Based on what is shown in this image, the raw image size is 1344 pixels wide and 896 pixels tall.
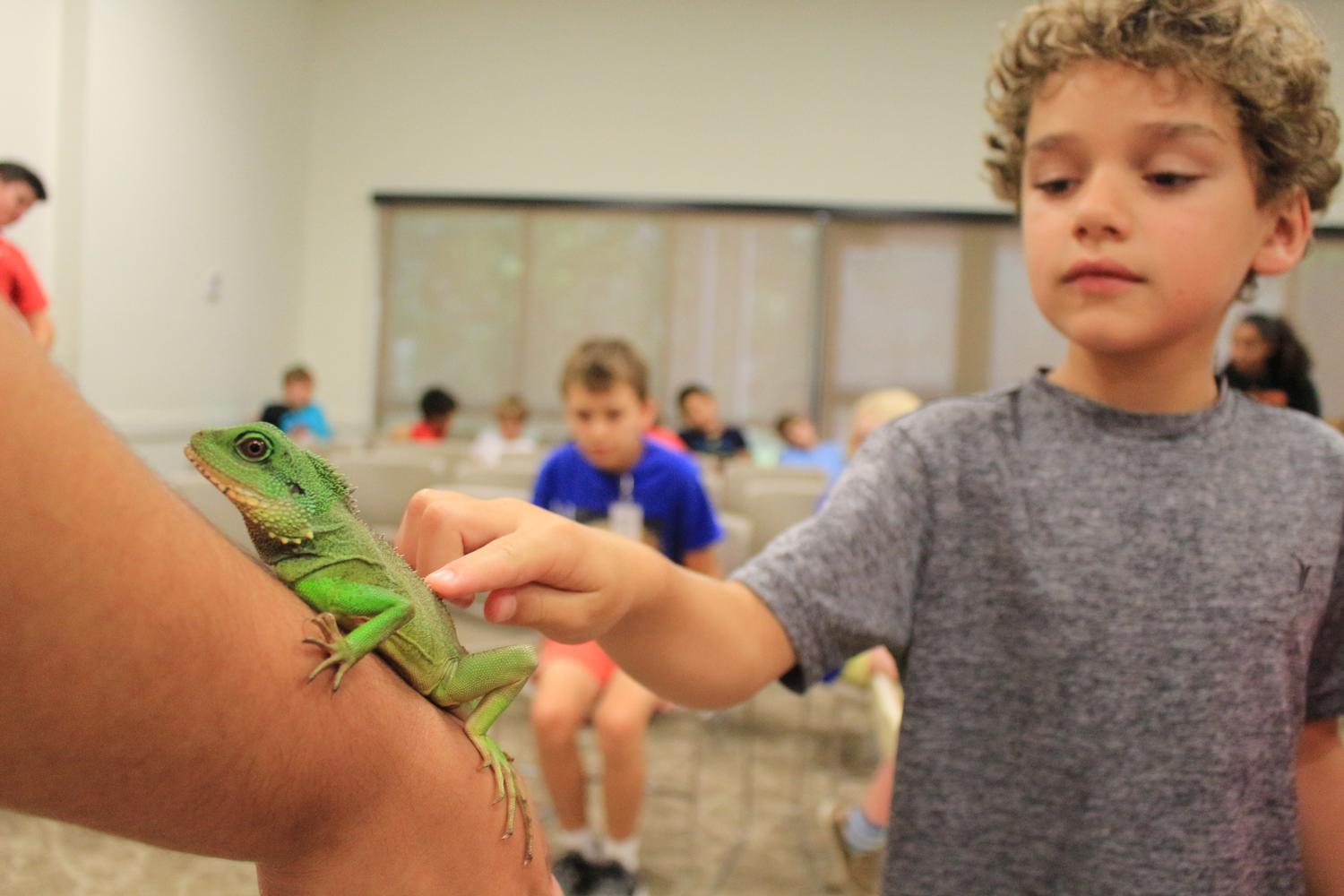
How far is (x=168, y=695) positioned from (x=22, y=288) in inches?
139

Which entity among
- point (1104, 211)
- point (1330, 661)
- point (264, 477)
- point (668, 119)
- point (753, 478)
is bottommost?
point (753, 478)

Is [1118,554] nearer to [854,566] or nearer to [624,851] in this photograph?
[854,566]

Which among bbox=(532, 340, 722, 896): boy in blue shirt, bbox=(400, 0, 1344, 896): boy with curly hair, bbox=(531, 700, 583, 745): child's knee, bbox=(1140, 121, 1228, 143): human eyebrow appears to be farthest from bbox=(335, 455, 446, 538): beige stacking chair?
bbox=(531, 700, 583, 745): child's knee

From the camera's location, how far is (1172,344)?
1.24 meters

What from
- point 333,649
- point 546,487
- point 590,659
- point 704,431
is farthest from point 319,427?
point 704,431

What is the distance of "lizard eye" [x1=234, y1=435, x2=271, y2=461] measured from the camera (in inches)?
22.8

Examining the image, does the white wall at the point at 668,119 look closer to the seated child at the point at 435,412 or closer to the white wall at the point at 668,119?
the white wall at the point at 668,119

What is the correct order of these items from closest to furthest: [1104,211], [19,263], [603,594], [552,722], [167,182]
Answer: [603,594] → [1104,211] → [552,722] → [19,263] → [167,182]

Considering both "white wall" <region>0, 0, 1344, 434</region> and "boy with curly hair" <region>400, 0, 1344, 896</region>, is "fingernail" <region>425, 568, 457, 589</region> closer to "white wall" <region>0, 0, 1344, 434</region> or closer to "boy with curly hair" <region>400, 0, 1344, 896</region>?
"boy with curly hair" <region>400, 0, 1344, 896</region>

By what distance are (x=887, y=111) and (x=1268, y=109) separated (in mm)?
10643

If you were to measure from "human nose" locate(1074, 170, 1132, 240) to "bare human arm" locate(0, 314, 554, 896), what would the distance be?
924 millimetres

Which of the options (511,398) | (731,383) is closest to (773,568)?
(511,398)

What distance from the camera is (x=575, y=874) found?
2799 mm

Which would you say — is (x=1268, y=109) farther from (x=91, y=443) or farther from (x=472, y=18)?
(x=472, y=18)
